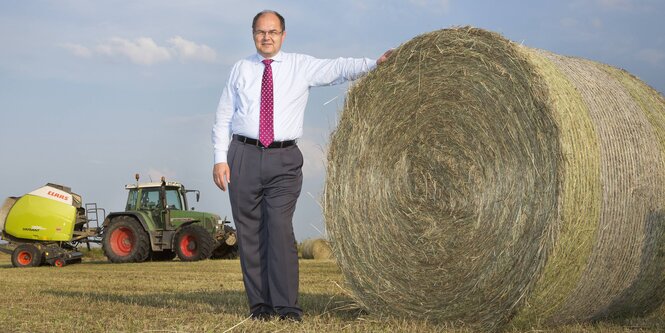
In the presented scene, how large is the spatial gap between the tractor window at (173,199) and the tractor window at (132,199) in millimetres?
769

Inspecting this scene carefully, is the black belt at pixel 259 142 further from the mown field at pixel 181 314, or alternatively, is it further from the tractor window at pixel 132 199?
the tractor window at pixel 132 199

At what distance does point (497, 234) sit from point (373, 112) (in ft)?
4.09

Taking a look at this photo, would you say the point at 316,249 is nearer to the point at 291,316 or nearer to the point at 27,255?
the point at 27,255

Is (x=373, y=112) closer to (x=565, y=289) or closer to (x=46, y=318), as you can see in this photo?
(x=565, y=289)

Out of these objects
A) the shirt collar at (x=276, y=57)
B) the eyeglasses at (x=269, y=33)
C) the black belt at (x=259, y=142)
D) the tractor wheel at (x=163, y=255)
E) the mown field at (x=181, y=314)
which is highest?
the eyeglasses at (x=269, y=33)

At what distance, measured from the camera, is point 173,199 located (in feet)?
61.0

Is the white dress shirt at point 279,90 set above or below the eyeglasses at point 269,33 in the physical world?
below

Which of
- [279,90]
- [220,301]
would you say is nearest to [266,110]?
[279,90]

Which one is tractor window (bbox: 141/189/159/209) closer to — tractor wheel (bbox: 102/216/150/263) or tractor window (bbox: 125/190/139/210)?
tractor window (bbox: 125/190/139/210)

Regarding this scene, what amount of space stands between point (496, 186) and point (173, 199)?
14.4 metres

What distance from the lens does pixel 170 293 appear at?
26.1ft

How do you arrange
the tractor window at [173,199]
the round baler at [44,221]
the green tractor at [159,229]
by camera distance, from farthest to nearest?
the tractor window at [173,199]
the round baler at [44,221]
the green tractor at [159,229]

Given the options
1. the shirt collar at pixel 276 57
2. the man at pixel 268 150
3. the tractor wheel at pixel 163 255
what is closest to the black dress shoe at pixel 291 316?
the man at pixel 268 150

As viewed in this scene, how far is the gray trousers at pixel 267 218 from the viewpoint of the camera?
202 inches
